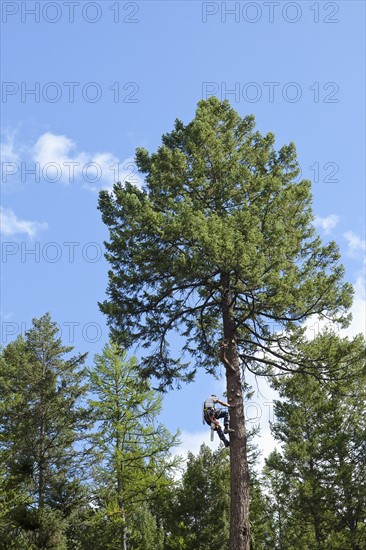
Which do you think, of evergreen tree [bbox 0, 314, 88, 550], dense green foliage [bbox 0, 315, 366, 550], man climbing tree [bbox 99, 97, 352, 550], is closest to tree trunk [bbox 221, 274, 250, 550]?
man climbing tree [bbox 99, 97, 352, 550]

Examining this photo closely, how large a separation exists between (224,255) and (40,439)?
54.4ft

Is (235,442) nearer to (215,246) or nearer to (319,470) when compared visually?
(215,246)

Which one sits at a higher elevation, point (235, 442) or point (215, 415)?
point (215, 415)

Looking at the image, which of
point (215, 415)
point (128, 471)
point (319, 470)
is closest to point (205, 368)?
point (215, 415)

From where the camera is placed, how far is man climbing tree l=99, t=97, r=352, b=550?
46.3 feet

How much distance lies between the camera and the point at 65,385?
27625 mm

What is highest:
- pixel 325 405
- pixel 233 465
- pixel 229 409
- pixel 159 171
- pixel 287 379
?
pixel 159 171

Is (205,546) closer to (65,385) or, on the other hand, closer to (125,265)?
(65,385)

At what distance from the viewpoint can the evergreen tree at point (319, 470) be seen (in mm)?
25984

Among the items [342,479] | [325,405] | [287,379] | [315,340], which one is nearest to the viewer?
[315,340]

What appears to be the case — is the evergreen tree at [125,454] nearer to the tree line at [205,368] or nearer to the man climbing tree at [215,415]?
the tree line at [205,368]

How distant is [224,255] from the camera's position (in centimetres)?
1367

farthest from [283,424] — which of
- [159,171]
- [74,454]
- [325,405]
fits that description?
[159,171]

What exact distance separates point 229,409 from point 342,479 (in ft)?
46.9
